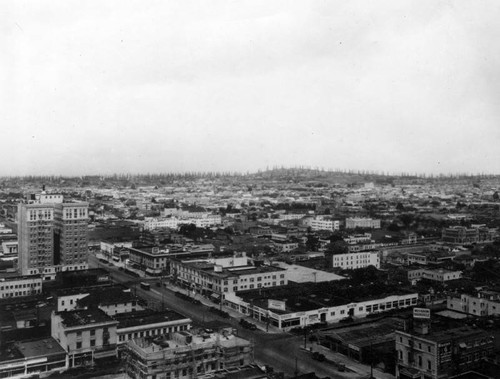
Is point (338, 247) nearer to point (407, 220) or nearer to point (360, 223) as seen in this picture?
point (360, 223)

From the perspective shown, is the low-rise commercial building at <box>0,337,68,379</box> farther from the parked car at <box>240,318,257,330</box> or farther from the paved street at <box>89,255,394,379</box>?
the parked car at <box>240,318,257,330</box>

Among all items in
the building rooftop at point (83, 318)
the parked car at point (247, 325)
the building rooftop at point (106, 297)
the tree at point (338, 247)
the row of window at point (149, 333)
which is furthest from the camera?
the tree at point (338, 247)

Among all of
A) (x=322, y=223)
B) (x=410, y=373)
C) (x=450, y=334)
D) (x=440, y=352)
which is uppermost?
(x=450, y=334)

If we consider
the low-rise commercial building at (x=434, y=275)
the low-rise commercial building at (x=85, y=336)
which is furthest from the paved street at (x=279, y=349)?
the low-rise commercial building at (x=434, y=275)

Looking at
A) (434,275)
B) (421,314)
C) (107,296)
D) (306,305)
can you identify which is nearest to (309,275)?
(434,275)

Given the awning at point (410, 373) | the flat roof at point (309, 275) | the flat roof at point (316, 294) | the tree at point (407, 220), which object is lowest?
the awning at point (410, 373)

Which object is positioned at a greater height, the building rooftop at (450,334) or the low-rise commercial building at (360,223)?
the building rooftop at (450,334)

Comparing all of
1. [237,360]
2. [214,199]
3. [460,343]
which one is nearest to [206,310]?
[237,360]

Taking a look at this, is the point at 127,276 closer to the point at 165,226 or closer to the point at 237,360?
the point at 237,360

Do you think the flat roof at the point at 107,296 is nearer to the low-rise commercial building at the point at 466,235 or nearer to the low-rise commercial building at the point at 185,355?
the low-rise commercial building at the point at 185,355

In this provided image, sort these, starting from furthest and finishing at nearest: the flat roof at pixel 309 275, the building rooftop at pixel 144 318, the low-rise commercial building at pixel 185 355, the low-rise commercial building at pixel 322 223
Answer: the low-rise commercial building at pixel 322 223
the flat roof at pixel 309 275
the building rooftop at pixel 144 318
the low-rise commercial building at pixel 185 355
